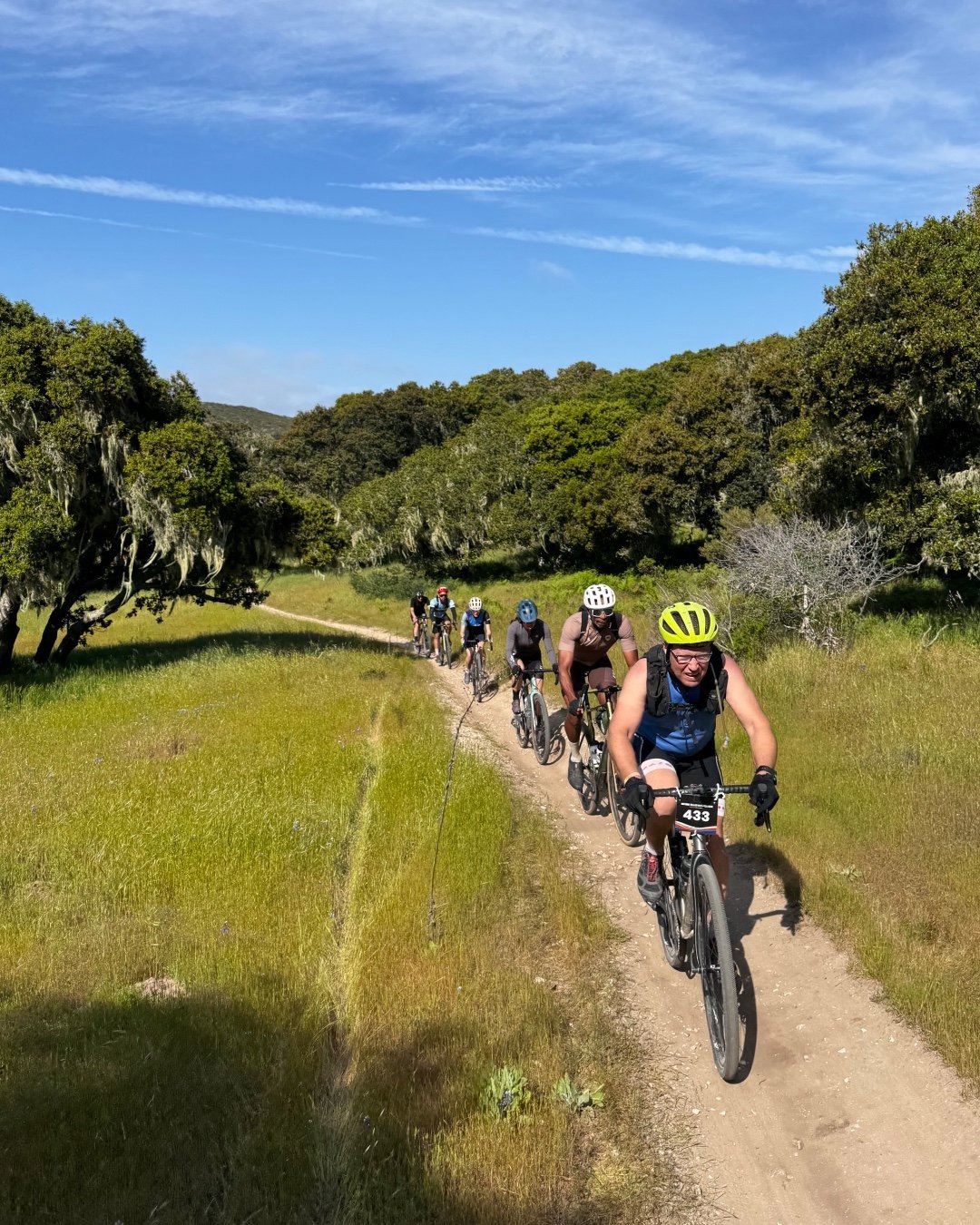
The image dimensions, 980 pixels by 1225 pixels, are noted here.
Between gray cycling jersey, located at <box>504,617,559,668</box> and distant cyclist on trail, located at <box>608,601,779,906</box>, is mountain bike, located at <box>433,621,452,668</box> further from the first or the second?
distant cyclist on trail, located at <box>608,601,779,906</box>

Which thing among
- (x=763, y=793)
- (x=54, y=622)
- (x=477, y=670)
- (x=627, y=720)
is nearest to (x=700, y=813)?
(x=763, y=793)

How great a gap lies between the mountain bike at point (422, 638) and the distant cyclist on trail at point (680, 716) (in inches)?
706

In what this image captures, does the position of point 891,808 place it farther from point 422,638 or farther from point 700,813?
point 422,638

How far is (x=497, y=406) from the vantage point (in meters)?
89.2

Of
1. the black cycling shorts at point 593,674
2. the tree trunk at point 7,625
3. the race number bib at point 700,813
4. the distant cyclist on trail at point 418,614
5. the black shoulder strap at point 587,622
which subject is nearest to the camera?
the race number bib at point 700,813

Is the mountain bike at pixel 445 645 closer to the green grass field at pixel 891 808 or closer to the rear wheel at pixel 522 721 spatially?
the rear wheel at pixel 522 721

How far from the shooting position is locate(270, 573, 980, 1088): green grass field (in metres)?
5.59

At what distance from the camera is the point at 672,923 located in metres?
5.89

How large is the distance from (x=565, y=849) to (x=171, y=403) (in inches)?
650

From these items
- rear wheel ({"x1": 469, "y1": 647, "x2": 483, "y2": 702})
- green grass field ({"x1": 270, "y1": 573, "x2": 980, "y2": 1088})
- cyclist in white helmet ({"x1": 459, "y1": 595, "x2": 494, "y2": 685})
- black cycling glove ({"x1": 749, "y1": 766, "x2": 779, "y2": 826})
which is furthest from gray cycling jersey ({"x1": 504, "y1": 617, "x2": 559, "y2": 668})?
black cycling glove ({"x1": 749, "y1": 766, "x2": 779, "y2": 826})

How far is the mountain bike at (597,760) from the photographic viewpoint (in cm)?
933

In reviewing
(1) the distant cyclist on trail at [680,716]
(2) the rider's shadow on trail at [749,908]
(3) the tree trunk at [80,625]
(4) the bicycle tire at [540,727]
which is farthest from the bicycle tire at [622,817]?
(3) the tree trunk at [80,625]

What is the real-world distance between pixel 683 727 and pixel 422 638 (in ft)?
60.7

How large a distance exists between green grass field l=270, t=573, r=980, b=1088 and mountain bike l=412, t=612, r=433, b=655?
1153 centimetres
